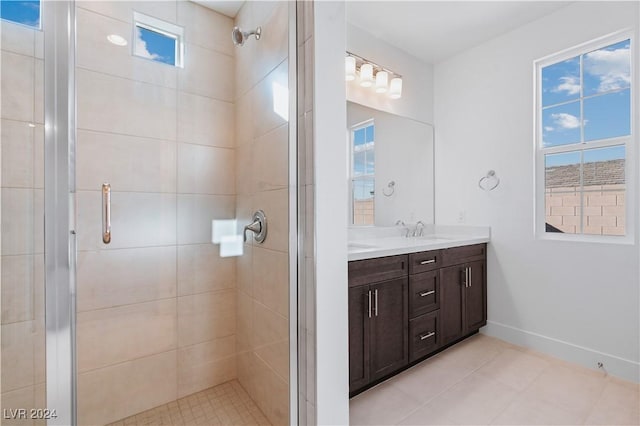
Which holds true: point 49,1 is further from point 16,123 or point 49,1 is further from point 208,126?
point 208,126

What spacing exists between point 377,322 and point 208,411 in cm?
102

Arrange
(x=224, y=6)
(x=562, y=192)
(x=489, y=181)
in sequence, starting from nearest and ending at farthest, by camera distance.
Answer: (x=224, y=6), (x=562, y=192), (x=489, y=181)

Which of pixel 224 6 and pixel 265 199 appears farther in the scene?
pixel 224 6

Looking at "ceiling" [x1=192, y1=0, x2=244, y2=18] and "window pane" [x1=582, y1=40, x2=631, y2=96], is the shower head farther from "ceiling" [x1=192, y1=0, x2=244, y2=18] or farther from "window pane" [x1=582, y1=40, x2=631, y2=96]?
"window pane" [x1=582, y1=40, x2=631, y2=96]

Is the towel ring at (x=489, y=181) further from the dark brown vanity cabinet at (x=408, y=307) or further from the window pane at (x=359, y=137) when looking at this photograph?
the window pane at (x=359, y=137)

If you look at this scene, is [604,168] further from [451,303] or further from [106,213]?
[106,213]

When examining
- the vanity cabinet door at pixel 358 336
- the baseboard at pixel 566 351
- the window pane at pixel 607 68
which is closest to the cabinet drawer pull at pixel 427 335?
the vanity cabinet door at pixel 358 336

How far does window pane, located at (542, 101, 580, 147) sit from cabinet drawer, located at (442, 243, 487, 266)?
38.5 inches

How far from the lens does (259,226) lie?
5.11 ft

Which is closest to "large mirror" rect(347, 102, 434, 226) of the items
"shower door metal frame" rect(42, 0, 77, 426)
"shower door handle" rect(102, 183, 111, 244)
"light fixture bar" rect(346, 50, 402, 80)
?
"light fixture bar" rect(346, 50, 402, 80)

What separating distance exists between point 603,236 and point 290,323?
7.50ft

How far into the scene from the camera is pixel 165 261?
5.32 ft

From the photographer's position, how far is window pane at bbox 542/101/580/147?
224 cm

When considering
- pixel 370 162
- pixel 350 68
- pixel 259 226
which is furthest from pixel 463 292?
pixel 350 68
